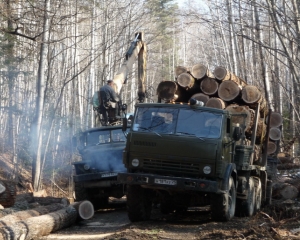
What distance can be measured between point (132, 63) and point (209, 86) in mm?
4013

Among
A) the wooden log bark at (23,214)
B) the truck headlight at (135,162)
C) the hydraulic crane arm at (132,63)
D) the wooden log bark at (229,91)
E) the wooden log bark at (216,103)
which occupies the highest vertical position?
the hydraulic crane arm at (132,63)

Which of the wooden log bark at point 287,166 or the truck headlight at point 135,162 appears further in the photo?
the wooden log bark at point 287,166

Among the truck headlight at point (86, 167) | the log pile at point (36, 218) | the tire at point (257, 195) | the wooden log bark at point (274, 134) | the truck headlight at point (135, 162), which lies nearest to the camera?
the log pile at point (36, 218)

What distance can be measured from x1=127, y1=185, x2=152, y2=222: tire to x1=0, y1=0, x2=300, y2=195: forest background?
3742 mm

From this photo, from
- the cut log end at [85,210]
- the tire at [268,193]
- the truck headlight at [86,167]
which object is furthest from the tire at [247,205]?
the truck headlight at [86,167]

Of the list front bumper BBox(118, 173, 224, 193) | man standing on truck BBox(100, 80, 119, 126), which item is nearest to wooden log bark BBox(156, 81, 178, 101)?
man standing on truck BBox(100, 80, 119, 126)

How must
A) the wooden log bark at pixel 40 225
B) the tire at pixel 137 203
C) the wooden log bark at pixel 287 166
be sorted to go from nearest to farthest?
the wooden log bark at pixel 40 225 → the tire at pixel 137 203 → the wooden log bark at pixel 287 166

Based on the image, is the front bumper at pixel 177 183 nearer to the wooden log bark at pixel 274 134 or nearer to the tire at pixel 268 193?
the tire at pixel 268 193

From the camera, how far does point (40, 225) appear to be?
32.2 feet

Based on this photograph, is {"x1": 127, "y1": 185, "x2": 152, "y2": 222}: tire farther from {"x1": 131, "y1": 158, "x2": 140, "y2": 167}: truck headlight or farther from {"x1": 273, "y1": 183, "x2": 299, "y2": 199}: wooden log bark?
{"x1": 273, "y1": 183, "x2": 299, "y2": 199}: wooden log bark

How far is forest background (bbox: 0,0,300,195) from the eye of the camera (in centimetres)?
1384

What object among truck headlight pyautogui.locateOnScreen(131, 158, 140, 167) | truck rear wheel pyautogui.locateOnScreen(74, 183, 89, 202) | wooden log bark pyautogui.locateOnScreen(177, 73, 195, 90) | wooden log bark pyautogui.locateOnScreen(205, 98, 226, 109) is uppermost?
wooden log bark pyautogui.locateOnScreen(177, 73, 195, 90)

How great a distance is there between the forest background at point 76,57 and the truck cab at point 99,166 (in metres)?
2.87

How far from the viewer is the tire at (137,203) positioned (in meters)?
10.8
